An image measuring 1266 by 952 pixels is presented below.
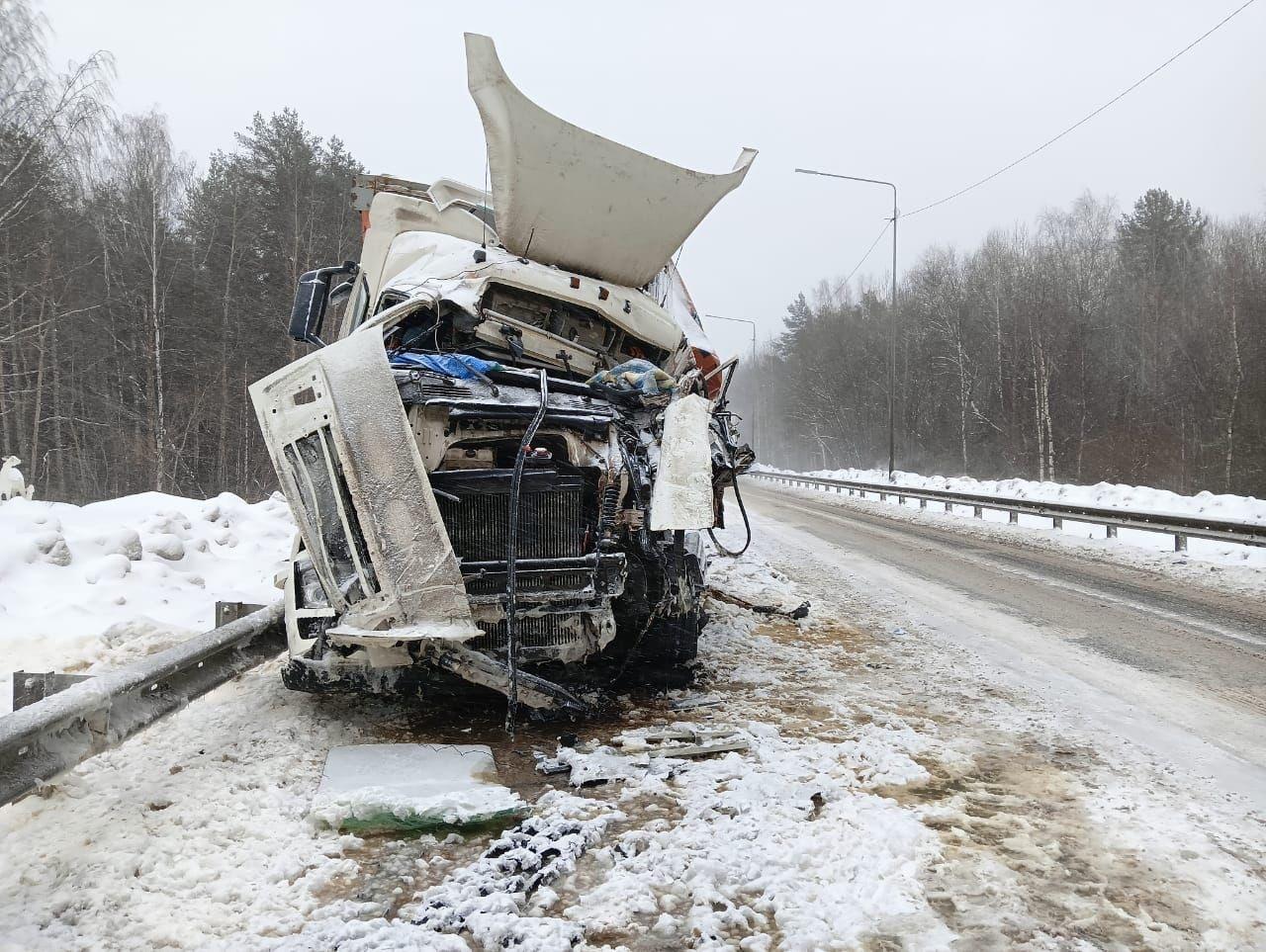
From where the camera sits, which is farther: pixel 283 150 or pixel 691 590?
pixel 283 150

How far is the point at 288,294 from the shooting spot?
23.6 metres

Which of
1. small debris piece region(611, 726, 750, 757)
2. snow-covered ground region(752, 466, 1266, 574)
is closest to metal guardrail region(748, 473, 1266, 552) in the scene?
snow-covered ground region(752, 466, 1266, 574)

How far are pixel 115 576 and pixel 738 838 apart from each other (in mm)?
5554

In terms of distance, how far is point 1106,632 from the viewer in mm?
6004

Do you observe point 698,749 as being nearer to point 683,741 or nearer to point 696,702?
point 683,741

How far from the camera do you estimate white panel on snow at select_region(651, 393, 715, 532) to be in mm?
3723

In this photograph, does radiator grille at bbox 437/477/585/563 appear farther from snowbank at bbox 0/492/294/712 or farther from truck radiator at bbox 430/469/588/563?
snowbank at bbox 0/492/294/712

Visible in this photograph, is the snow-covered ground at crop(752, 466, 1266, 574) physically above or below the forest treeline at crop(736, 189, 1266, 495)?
below

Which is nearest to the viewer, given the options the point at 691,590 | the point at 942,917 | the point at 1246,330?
the point at 942,917

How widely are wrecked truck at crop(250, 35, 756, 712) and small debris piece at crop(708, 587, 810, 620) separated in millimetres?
A: 1995

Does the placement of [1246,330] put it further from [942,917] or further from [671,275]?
[942,917]

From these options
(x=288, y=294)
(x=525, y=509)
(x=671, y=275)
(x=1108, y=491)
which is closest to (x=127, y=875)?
(x=525, y=509)

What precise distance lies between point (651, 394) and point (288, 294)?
22.8 meters

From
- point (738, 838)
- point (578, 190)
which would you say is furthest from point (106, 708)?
point (578, 190)
